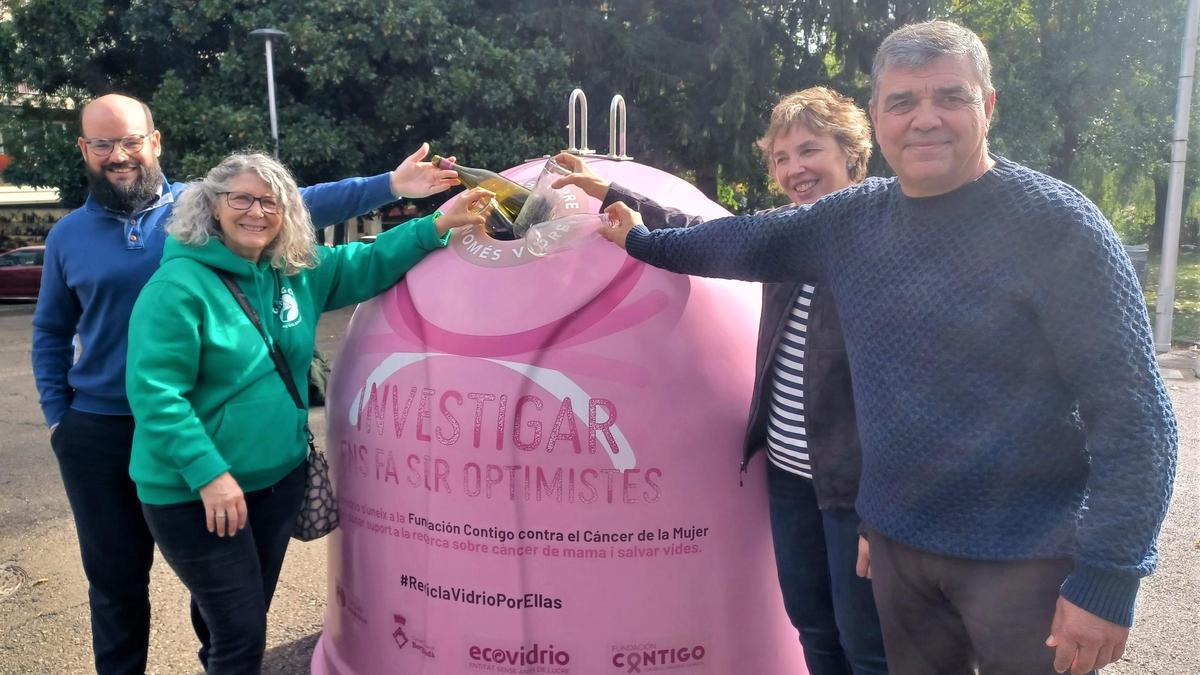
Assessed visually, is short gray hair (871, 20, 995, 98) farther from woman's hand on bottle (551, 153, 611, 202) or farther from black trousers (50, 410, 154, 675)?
black trousers (50, 410, 154, 675)

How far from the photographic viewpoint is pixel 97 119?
289cm

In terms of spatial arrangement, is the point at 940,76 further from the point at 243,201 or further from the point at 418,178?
the point at 418,178

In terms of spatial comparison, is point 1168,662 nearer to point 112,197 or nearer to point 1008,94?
point 112,197

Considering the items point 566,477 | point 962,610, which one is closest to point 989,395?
point 962,610

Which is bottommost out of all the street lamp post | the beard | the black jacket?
the black jacket

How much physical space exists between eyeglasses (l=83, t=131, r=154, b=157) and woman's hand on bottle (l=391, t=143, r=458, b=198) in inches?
31.1

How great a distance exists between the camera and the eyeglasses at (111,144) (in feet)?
9.40

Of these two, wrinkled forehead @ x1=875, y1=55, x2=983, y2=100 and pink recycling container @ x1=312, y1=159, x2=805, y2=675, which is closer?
wrinkled forehead @ x1=875, y1=55, x2=983, y2=100

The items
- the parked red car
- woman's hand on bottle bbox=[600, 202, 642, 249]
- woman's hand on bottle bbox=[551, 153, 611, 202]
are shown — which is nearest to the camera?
woman's hand on bottle bbox=[600, 202, 642, 249]

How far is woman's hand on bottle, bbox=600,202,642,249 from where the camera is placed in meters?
2.62

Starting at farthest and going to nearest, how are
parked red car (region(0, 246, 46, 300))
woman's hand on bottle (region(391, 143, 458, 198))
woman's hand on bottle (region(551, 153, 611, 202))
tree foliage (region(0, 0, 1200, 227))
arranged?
parked red car (region(0, 246, 46, 300)), tree foliage (region(0, 0, 1200, 227)), woman's hand on bottle (region(391, 143, 458, 198)), woman's hand on bottle (region(551, 153, 611, 202))

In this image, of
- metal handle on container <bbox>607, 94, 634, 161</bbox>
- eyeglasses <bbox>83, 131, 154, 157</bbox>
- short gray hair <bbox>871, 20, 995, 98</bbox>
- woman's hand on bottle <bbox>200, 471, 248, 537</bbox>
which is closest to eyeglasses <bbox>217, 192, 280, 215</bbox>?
eyeglasses <bbox>83, 131, 154, 157</bbox>

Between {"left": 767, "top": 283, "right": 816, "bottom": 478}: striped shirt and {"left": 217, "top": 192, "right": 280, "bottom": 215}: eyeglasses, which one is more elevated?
{"left": 217, "top": 192, "right": 280, "bottom": 215}: eyeglasses

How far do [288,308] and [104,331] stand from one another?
0.59 m
